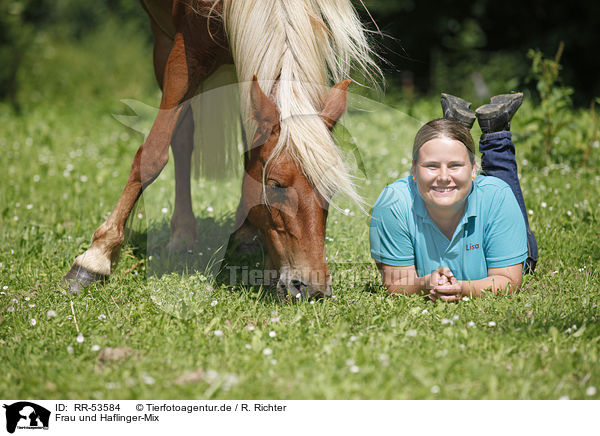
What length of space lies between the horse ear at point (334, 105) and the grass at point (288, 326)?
22 centimetres

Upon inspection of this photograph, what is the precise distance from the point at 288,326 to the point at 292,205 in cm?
59

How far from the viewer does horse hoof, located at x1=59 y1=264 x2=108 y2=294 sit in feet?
12.0

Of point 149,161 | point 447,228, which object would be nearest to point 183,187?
point 149,161

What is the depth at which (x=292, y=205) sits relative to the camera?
3.01 meters

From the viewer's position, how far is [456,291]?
3234mm

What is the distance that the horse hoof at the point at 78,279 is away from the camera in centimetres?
366

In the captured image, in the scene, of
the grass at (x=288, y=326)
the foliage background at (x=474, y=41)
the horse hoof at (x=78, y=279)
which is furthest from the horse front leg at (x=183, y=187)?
the foliage background at (x=474, y=41)

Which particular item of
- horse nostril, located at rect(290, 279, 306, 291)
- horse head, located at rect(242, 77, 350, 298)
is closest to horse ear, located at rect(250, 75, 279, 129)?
horse head, located at rect(242, 77, 350, 298)

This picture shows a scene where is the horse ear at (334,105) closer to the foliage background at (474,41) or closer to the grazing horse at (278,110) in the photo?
the grazing horse at (278,110)

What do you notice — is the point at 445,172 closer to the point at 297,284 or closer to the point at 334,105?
the point at 334,105

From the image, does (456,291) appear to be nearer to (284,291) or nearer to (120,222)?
(284,291)

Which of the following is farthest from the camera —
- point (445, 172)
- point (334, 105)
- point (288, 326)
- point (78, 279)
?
point (78, 279)
